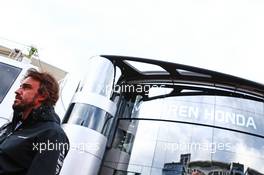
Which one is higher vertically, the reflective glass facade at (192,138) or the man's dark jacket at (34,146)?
the reflective glass facade at (192,138)

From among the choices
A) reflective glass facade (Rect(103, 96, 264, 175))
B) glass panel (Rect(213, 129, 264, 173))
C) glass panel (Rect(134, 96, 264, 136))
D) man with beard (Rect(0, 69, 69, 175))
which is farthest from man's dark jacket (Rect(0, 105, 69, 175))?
glass panel (Rect(134, 96, 264, 136))

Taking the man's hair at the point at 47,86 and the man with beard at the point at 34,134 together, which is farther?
the man's hair at the point at 47,86

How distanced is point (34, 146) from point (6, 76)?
13.1ft

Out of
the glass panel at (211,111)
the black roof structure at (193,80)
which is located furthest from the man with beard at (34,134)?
the black roof structure at (193,80)

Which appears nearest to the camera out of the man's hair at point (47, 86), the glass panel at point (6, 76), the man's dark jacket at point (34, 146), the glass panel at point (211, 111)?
the man's dark jacket at point (34, 146)

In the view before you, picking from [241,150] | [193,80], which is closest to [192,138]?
[241,150]

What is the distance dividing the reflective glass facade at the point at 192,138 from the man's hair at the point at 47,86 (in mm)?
11276

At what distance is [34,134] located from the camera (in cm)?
169

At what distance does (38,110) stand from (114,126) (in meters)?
13.2

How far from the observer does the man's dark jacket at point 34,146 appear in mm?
1574

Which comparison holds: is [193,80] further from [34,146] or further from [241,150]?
[34,146]

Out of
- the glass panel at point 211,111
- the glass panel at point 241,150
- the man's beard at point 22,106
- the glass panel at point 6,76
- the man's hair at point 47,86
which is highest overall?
the glass panel at point 211,111

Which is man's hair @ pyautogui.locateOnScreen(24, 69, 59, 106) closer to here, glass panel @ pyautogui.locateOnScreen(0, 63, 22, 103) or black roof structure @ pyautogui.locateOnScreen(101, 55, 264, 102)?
glass panel @ pyautogui.locateOnScreen(0, 63, 22, 103)

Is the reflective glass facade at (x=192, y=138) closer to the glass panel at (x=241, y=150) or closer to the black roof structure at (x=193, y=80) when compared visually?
the glass panel at (x=241, y=150)
